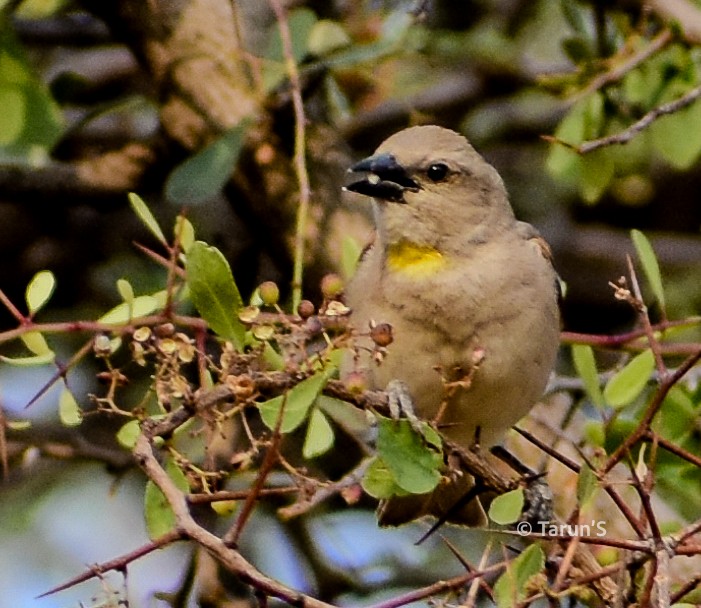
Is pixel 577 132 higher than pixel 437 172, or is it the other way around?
pixel 437 172

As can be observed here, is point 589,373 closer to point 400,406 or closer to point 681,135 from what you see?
point 400,406

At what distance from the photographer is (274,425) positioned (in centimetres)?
201

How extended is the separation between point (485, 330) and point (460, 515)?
1.75 ft

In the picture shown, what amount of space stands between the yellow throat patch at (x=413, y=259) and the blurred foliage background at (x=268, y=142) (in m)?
0.22

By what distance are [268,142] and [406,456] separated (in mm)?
2044

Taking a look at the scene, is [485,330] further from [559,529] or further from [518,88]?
[518,88]

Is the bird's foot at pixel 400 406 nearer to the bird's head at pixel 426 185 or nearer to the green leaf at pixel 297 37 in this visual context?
the bird's head at pixel 426 185

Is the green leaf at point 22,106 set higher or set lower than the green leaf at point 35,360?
lower

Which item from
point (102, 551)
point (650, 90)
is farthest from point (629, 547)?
point (102, 551)

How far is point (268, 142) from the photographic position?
403 cm

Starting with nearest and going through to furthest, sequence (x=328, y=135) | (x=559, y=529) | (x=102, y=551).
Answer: (x=559, y=529), (x=328, y=135), (x=102, y=551)

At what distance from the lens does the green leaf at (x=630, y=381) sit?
256cm

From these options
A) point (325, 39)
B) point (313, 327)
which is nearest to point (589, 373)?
point (313, 327)

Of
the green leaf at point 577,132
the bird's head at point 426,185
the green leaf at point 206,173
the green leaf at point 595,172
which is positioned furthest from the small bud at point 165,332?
the green leaf at point 595,172
